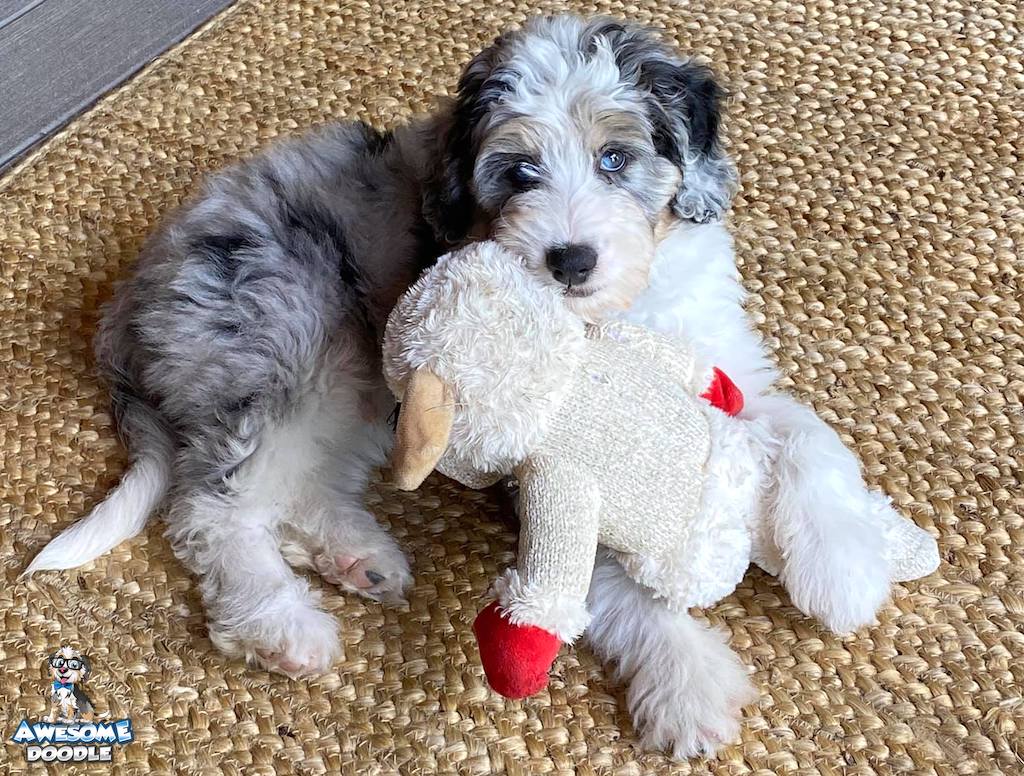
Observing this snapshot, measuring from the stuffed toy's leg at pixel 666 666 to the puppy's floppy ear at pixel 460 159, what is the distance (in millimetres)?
624

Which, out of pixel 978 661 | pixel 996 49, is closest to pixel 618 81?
pixel 978 661

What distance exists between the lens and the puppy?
1489 mm

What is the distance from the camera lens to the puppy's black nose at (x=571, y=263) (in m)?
1.43

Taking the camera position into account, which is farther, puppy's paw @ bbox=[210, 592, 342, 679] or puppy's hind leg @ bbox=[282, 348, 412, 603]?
puppy's hind leg @ bbox=[282, 348, 412, 603]

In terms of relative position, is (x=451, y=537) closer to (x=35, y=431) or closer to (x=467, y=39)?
(x=35, y=431)

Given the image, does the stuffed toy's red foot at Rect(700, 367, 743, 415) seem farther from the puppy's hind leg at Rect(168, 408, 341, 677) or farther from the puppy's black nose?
the puppy's hind leg at Rect(168, 408, 341, 677)

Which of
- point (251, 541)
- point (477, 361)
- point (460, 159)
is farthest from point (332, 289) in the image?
point (477, 361)

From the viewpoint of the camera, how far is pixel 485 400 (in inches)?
51.0

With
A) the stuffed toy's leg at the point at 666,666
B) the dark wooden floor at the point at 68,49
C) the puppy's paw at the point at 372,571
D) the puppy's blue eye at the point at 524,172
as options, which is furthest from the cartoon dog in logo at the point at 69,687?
the dark wooden floor at the point at 68,49

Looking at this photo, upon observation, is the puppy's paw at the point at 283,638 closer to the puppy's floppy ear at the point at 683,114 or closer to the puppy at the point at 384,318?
the puppy at the point at 384,318

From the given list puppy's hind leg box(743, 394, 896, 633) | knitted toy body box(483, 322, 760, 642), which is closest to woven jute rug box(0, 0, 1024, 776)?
puppy's hind leg box(743, 394, 896, 633)

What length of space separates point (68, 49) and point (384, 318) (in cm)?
177

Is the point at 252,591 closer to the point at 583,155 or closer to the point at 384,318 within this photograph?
the point at 384,318

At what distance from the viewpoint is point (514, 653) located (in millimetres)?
1263
